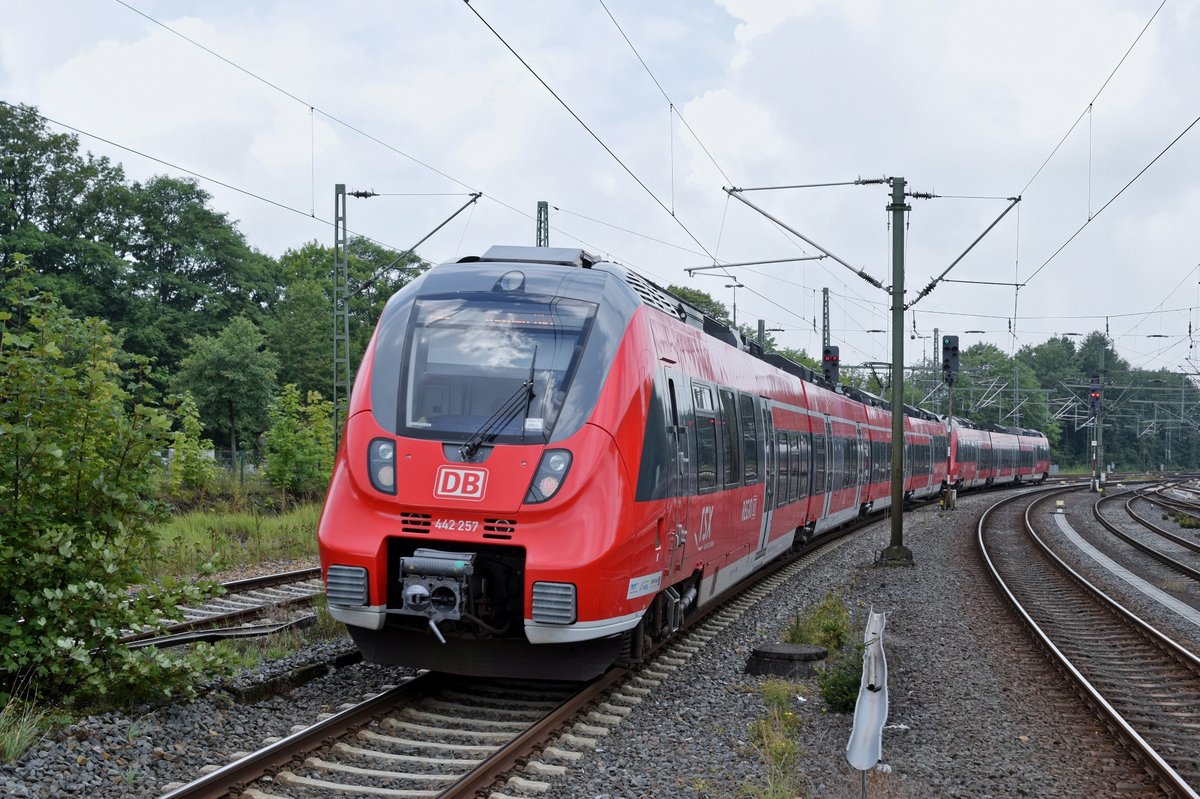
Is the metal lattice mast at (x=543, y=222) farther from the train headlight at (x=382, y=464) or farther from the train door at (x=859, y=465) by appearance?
the train headlight at (x=382, y=464)

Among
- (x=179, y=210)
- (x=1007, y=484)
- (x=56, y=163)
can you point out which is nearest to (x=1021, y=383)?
(x=1007, y=484)

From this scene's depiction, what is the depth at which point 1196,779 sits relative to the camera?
7.56 metres

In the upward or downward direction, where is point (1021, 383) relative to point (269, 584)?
upward

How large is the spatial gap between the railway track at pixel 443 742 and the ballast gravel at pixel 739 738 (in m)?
0.22

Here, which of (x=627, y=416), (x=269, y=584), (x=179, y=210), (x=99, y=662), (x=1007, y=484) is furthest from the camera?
(x=1007, y=484)

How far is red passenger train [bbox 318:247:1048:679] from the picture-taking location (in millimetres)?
7977

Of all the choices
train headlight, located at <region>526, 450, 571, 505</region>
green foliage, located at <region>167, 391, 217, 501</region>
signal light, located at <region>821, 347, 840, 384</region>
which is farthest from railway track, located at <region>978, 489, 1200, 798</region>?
green foliage, located at <region>167, 391, 217, 501</region>

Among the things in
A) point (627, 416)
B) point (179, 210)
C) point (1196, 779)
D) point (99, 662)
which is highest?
point (179, 210)

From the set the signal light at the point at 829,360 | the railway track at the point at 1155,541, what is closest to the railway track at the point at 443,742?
the railway track at the point at 1155,541

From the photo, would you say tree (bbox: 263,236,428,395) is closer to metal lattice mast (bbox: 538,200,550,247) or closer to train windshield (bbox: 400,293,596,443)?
metal lattice mast (bbox: 538,200,550,247)

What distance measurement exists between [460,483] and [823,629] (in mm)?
5295

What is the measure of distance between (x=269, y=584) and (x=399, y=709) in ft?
25.5

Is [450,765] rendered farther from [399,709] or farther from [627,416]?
[627,416]

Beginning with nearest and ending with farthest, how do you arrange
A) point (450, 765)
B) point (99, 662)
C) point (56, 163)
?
1. point (450, 765)
2. point (99, 662)
3. point (56, 163)
